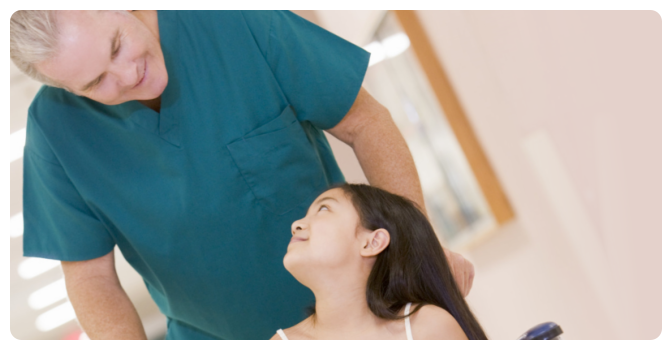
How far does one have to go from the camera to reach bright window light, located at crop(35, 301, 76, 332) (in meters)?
2.32

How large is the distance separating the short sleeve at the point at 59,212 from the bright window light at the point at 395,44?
1.29 metres

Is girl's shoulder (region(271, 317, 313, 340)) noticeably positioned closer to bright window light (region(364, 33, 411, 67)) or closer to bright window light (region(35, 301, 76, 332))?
bright window light (region(364, 33, 411, 67))

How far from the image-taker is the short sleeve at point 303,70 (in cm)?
119

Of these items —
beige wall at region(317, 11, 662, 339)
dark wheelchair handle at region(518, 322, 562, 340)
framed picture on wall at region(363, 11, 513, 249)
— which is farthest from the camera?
framed picture on wall at region(363, 11, 513, 249)

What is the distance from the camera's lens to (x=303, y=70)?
3.92 feet

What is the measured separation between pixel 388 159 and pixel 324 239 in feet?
0.73

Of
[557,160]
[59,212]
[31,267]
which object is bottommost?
[557,160]

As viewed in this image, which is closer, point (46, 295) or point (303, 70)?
point (303, 70)

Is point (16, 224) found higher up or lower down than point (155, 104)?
lower down

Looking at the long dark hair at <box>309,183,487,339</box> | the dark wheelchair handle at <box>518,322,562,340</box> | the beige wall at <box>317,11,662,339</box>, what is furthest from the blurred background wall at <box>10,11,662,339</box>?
the dark wheelchair handle at <box>518,322,562,340</box>

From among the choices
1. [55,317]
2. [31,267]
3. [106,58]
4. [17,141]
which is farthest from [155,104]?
[55,317]

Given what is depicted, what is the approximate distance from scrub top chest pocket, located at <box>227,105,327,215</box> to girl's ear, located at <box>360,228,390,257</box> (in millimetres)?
172

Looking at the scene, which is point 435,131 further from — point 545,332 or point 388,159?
point 545,332
